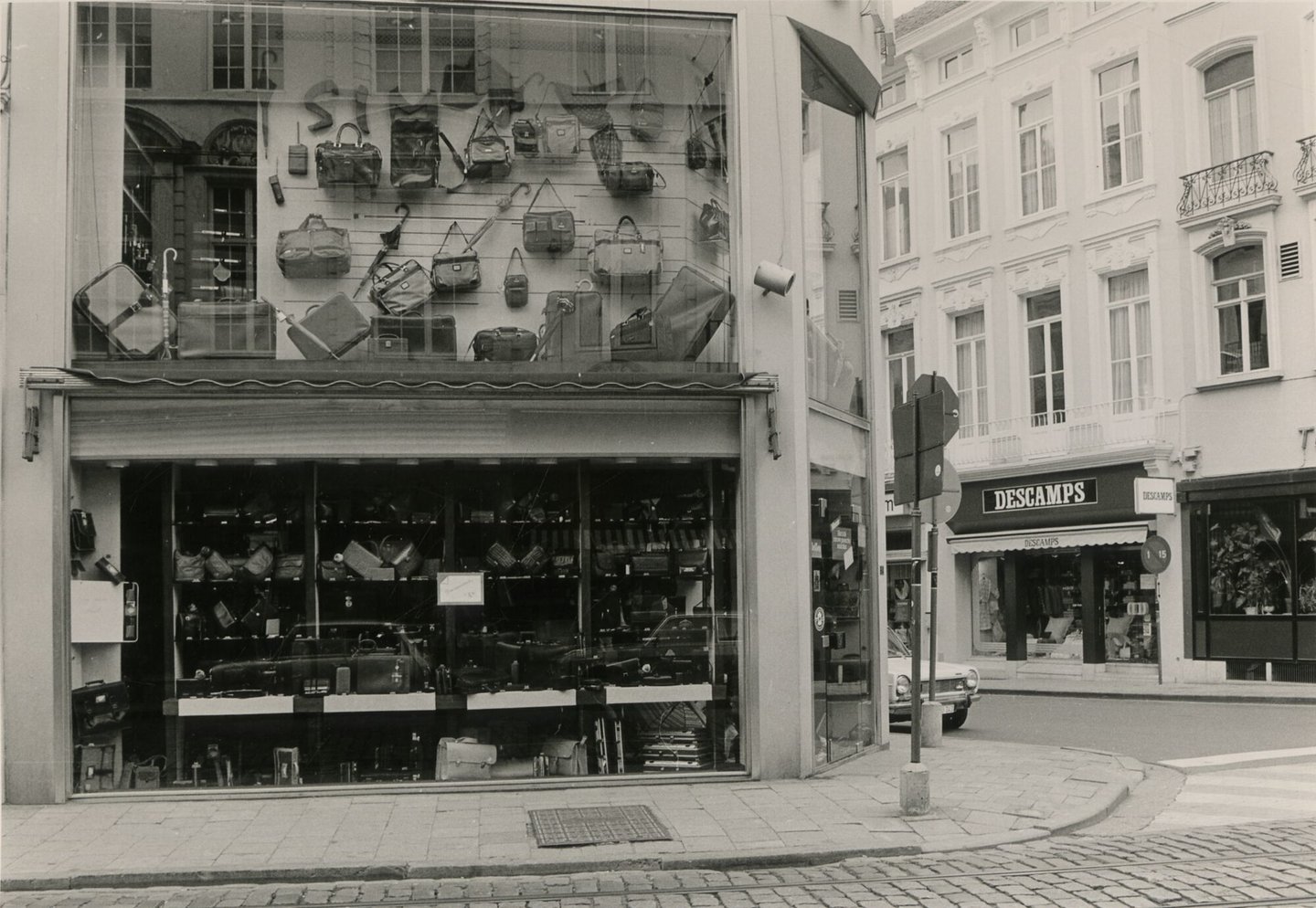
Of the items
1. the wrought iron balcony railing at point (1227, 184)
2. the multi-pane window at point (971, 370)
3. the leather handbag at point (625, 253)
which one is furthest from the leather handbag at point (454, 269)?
the multi-pane window at point (971, 370)

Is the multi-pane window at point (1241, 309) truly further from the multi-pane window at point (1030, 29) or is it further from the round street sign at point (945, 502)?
the round street sign at point (945, 502)

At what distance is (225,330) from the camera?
1130 cm

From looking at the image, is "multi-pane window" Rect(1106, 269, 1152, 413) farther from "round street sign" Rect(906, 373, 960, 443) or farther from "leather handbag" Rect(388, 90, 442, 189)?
"leather handbag" Rect(388, 90, 442, 189)

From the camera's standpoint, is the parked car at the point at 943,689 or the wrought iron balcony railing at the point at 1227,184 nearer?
the parked car at the point at 943,689

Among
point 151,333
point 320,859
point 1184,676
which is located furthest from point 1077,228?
point 320,859

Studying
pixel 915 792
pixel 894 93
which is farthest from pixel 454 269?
pixel 894 93

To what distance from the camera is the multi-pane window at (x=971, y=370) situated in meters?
30.0

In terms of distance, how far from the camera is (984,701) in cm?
2209

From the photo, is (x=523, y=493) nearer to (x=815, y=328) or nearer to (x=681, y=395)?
(x=681, y=395)

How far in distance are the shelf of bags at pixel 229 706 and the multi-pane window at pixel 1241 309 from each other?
18.9 meters

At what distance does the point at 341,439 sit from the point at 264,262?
1820mm

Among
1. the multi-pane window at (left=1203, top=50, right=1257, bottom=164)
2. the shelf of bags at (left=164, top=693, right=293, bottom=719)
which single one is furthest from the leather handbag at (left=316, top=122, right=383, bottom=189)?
the multi-pane window at (left=1203, top=50, right=1257, bottom=164)

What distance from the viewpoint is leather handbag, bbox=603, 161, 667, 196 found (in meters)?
12.2

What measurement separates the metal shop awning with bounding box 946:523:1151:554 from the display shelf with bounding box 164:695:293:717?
61.2 feet
